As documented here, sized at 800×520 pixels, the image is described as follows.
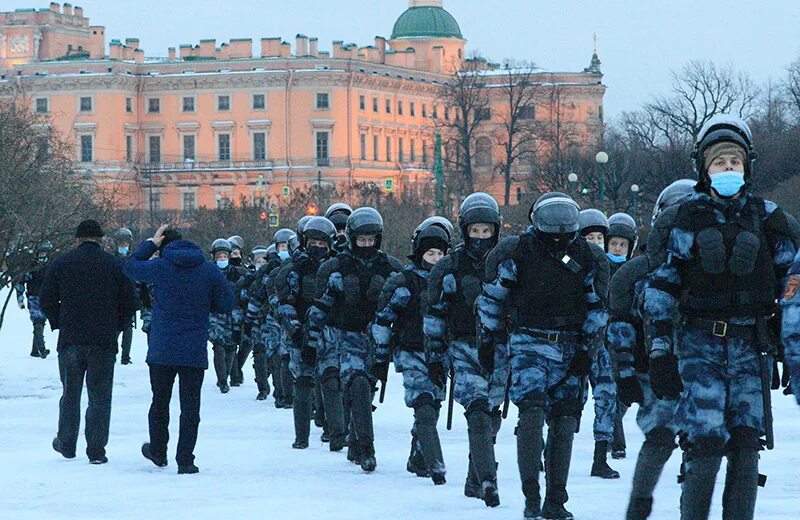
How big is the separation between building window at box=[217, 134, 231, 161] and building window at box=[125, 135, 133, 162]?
5.84 meters

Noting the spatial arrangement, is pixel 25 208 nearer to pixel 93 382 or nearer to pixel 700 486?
pixel 93 382

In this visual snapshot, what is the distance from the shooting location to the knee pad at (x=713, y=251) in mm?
8289

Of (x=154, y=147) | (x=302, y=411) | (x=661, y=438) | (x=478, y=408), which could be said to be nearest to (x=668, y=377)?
(x=661, y=438)

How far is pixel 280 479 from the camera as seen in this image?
12.9 meters

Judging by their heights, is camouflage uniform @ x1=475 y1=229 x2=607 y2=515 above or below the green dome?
below

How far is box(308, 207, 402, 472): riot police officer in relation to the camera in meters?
13.5

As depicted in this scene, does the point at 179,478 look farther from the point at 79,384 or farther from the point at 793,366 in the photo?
the point at 793,366

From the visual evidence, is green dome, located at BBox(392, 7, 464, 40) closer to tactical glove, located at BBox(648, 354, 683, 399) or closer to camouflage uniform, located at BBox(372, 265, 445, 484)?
camouflage uniform, located at BBox(372, 265, 445, 484)

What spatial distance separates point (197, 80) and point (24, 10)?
2094cm

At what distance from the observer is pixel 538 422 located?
1036 cm

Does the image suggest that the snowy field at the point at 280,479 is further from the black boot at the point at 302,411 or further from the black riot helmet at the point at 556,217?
the black riot helmet at the point at 556,217

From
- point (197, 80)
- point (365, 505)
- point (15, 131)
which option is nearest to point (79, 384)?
point (365, 505)

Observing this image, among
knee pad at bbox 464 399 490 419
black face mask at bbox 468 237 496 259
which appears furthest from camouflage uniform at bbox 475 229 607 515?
black face mask at bbox 468 237 496 259

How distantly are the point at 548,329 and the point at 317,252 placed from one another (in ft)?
17.6
